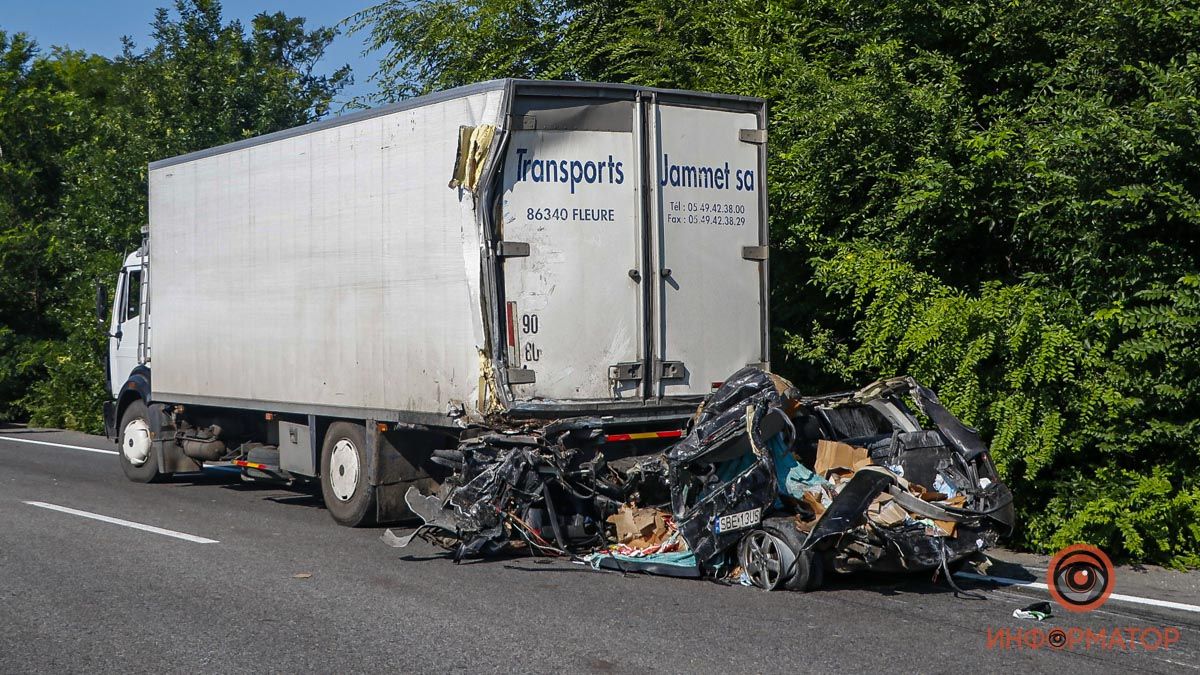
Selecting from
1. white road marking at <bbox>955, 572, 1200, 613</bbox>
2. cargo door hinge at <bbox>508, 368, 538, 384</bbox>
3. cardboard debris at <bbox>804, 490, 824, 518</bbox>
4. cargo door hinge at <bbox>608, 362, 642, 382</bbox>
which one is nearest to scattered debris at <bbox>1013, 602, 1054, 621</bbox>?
white road marking at <bbox>955, 572, 1200, 613</bbox>

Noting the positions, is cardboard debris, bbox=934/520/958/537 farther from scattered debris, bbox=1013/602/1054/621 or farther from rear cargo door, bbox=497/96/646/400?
rear cargo door, bbox=497/96/646/400

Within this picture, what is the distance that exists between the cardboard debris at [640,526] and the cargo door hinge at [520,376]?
1189 millimetres

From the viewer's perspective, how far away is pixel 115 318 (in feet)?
50.2

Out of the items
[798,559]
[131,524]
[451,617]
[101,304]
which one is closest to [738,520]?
[798,559]

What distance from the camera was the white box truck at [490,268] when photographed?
29.7 ft

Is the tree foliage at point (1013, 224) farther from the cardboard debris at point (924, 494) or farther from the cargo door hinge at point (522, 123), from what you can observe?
the cargo door hinge at point (522, 123)

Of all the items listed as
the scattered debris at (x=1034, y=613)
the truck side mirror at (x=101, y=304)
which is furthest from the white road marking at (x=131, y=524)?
the scattered debris at (x=1034, y=613)

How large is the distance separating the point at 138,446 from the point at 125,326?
1656 millimetres

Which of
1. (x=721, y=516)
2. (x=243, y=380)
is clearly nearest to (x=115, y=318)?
(x=243, y=380)

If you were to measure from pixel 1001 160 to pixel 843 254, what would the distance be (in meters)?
1.59

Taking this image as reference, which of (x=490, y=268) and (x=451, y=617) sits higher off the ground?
(x=490, y=268)

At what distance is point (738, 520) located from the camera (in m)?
7.77

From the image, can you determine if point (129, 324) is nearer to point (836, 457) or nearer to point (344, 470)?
point (344, 470)

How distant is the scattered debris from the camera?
696 centimetres
